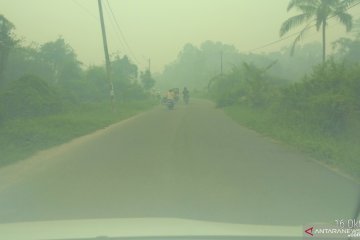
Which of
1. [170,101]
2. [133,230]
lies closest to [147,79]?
[170,101]

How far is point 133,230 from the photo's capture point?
4.43m

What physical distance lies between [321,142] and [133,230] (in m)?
12.5

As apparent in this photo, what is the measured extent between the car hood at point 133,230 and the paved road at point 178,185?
242 cm

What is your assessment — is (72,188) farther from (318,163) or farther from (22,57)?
(22,57)

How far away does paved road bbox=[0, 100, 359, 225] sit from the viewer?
304 inches

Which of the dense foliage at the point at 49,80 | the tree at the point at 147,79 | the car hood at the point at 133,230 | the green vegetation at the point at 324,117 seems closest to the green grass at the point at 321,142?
the green vegetation at the point at 324,117

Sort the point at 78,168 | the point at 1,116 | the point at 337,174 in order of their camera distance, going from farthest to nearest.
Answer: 1. the point at 1,116
2. the point at 78,168
3. the point at 337,174

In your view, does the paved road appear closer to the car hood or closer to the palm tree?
the car hood

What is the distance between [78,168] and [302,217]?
20.1ft

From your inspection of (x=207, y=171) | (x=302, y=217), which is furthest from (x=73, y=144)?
(x=302, y=217)

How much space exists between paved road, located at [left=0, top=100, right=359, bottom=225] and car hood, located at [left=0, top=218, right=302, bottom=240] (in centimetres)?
242

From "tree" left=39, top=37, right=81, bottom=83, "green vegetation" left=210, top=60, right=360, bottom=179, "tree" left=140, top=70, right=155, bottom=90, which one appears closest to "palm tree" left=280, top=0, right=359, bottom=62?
"green vegetation" left=210, top=60, right=360, bottom=179

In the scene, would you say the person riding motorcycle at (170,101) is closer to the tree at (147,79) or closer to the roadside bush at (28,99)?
the roadside bush at (28,99)

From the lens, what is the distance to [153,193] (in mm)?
9117
